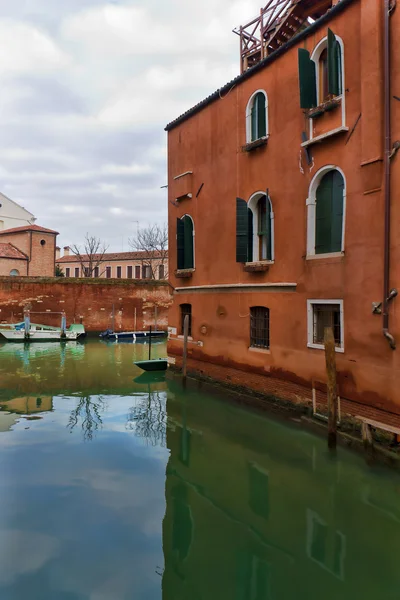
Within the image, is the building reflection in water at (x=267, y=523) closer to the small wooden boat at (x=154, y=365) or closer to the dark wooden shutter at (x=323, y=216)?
the dark wooden shutter at (x=323, y=216)

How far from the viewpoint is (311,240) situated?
7875mm

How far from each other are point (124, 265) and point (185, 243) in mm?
30685

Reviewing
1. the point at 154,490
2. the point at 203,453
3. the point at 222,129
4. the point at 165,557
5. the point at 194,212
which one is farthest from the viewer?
the point at 194,212

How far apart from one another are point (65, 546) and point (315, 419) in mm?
4763

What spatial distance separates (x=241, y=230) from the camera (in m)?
9.25

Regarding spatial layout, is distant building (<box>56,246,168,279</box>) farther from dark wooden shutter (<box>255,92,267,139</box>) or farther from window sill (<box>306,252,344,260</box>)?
window sill (<box>306,252,344,260</box>)

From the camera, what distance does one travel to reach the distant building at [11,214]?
37219mm

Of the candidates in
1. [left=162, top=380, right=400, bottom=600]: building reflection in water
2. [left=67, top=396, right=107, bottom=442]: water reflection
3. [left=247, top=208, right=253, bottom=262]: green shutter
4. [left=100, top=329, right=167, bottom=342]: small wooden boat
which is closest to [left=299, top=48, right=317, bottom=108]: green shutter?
[left=247, top=208, right=253, bottom=262]: green shutter

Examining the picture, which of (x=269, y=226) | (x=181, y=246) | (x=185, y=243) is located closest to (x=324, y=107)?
(x=269, y=226)

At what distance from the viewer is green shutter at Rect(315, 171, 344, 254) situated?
24.3ft

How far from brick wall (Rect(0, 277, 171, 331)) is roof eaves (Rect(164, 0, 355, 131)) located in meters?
14.1

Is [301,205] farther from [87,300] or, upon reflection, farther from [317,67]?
[87,300]

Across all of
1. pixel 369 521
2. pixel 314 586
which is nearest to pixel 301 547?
pixel 314 586

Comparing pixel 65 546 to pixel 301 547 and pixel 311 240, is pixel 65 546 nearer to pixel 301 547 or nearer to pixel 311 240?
pixel 301 547
